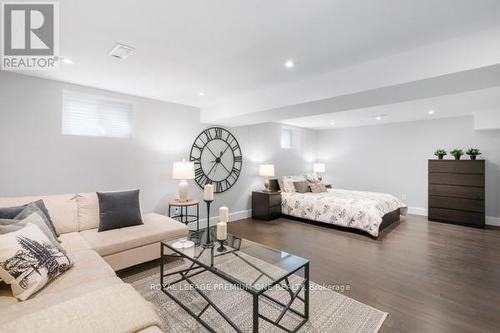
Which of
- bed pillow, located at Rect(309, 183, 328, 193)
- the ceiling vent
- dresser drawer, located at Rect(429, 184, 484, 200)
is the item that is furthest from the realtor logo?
dresser drawer, located at Rect(429, 184, 484, 200)

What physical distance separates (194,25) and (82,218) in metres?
2.49

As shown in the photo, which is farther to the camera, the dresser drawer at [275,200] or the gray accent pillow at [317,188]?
the gray accent pillow at [317,188]

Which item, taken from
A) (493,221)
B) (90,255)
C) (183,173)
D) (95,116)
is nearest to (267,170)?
(183,173)

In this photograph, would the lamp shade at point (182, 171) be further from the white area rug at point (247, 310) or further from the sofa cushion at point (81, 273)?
the sofa cushion at point (81, 273)

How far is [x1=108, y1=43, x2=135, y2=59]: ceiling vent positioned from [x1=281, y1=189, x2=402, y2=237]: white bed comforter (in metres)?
4.04

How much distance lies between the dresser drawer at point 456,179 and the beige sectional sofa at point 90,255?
5.27 meters

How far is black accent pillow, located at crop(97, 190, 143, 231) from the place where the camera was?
2734 mm

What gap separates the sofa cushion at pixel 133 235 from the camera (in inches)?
93.8

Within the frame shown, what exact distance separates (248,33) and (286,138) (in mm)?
4792

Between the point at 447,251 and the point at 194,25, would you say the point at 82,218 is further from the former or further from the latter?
the point at 447,251

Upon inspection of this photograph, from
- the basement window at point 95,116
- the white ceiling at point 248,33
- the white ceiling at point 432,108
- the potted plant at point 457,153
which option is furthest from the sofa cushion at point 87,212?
the potted plant at point 457,153

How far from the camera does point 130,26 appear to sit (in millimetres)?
1876

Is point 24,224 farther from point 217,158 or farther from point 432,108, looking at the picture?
point 432,108

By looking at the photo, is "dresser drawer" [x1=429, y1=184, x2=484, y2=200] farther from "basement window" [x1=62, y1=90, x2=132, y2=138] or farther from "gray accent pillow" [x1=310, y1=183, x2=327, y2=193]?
"basement window" [x1=62, y1=90, x2=132, y2=138]
